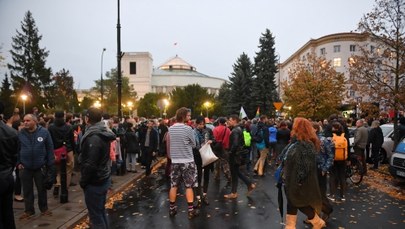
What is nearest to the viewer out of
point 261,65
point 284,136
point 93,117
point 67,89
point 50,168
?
point 93,117

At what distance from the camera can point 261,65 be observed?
163 feet

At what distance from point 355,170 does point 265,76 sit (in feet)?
129

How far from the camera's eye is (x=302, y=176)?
4922 mm

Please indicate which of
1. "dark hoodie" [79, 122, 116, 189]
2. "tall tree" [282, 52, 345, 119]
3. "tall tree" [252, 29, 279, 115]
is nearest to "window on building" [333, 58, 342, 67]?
"tall tree" [252, 29, 279, 115]

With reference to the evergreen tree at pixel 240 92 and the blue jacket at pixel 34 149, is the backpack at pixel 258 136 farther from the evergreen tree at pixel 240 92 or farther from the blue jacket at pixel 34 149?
the evergreen tree at pixel 240 92

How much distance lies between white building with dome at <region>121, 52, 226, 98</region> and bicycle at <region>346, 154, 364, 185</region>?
8487cm

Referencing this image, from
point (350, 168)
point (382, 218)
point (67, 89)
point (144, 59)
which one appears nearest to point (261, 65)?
point (67, 89)

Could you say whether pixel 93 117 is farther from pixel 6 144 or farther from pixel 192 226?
pixel 192 226

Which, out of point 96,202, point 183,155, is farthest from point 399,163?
point 96,202

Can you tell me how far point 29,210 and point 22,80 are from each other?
2216 inches

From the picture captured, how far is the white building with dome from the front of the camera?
110188 millimetres

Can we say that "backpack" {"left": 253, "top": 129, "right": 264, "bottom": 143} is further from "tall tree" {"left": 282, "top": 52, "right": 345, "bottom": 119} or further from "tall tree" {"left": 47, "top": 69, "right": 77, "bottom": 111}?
"tall tree" {"left": 47, "top": 69, "right": 77, "bottom": 111}

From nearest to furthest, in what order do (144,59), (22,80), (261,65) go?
(261,65) < (22,80) < (144,59)

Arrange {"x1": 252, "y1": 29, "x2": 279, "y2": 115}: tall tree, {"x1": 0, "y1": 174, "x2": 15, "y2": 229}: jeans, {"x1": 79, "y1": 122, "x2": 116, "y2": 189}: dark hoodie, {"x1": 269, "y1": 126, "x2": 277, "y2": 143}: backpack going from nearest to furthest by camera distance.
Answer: {"x1": 0, "y1": 174, "x2": 15, "y2": 229}: jeans
{"x1": 79, "y1": 122, "x2": 116, "y2": 189}: dark hoodie
{"x1": 269, "y1": 126, "x2": 277, "y2": 143}: backpack
{"x1": 252, "y1": 29, "x2": 279, "y2": 115}: tall tree
